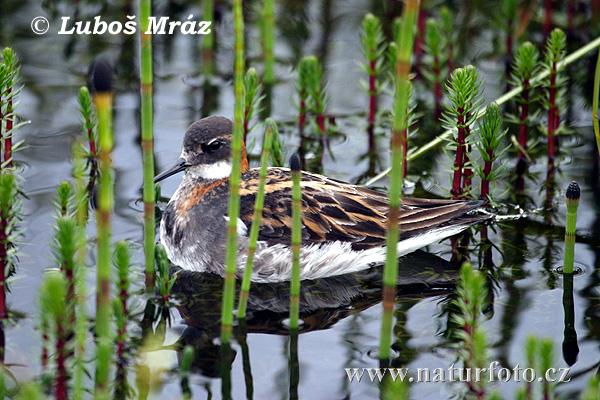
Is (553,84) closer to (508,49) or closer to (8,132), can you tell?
(508,49)

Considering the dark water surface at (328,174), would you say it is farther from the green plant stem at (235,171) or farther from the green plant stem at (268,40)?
the green plant stem at (235,171)

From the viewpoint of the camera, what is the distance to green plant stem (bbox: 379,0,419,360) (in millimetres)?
4418

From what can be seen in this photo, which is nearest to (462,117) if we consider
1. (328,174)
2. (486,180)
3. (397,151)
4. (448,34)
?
(486,180)

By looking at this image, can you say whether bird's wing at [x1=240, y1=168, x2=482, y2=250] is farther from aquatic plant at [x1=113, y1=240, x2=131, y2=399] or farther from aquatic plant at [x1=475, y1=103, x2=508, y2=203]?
aquatic plant at [x1=113, y1=240, x2=131, y2=399]

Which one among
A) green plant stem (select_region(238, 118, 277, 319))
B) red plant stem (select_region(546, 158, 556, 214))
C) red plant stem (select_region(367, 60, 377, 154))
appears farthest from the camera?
red plant stem (select_region(367, 60, 377, 154))

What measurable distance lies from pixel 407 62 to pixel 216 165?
396 cm

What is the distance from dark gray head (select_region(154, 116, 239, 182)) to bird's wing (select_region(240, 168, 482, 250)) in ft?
1.70

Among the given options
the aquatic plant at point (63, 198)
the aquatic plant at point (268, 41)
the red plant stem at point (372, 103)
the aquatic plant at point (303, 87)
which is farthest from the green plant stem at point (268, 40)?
the aquatic plant at point (63, 198)

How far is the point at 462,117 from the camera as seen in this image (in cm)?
762

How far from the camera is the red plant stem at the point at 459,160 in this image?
25.2ft

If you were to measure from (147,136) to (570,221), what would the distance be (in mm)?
3369

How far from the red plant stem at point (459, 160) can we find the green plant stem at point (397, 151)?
2865 millimetres

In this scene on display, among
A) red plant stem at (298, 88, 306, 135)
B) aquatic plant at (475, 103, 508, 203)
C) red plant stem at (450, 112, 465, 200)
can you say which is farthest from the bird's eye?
aquatic plant at (475, 103, 508, 203)

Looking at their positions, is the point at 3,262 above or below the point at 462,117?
below
